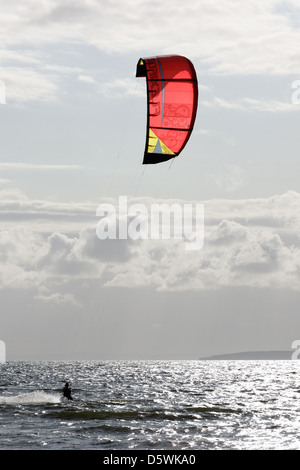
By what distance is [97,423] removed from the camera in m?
30.8

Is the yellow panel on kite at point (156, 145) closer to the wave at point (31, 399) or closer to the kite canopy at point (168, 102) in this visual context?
the kite canopy at point (168, 102)

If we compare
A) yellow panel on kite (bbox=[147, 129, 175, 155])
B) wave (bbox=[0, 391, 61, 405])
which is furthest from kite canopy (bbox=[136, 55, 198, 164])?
wave (bbox=[0, 391, 61, 405])

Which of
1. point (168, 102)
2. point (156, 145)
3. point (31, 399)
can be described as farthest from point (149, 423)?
point (31, 399)

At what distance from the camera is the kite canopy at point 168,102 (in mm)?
23281

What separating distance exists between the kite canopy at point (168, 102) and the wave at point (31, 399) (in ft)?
77.5

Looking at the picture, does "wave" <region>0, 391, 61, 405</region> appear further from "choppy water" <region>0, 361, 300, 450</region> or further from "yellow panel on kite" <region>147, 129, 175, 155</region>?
"yellow panel on kite" <region>147, 129, 175, 155</region>

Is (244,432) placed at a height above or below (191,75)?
below

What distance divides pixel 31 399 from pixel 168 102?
2783 centimetres

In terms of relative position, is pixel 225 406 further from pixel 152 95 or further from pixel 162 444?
pixel 152 95

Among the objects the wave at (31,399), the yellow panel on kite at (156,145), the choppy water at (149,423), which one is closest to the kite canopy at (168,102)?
the yellow panel on kite at (156,145)
